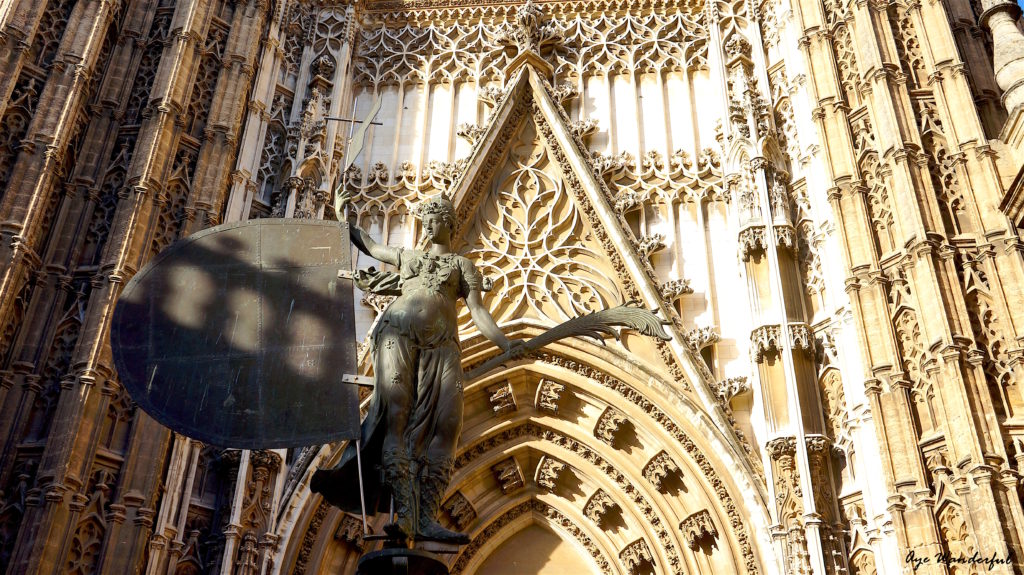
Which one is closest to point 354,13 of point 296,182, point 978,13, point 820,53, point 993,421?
point 296,182

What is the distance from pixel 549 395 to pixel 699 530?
2.42 m

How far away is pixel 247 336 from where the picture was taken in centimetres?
616

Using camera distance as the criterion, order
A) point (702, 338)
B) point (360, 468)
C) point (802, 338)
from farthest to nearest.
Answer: point (702, 338), point (802, 338), point (360, 468)

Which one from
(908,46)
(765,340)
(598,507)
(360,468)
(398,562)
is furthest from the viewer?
(598,507)

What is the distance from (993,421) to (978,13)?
5727 millimetres

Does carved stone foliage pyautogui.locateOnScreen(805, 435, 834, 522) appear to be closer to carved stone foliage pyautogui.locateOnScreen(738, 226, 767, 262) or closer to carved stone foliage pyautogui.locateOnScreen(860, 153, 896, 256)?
carved stone foliage pyautogui.locateOnScreen(860, 153, 896, 256)

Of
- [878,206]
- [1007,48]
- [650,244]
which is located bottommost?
[878,206]

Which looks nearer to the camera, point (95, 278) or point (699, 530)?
point (95, 278)

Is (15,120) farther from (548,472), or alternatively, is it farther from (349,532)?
(548,472)

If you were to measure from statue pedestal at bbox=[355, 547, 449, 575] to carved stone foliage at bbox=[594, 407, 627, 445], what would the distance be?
280 inches

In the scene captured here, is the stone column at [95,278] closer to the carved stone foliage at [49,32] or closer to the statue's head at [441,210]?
the carved stone foliage at [49,32]

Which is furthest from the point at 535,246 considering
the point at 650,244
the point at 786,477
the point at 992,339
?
the point at 992,339

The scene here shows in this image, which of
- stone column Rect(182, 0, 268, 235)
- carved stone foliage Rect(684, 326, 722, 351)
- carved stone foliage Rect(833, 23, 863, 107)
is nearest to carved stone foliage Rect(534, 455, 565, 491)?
carved stone foliage Rect(684, 326, 722, 351)

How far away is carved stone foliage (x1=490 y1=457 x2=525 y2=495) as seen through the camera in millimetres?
12766
